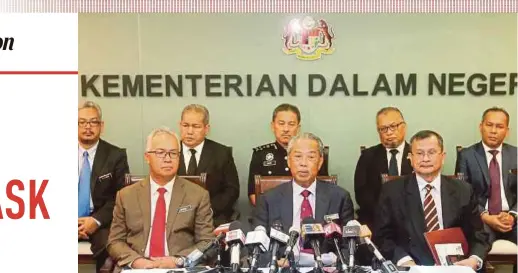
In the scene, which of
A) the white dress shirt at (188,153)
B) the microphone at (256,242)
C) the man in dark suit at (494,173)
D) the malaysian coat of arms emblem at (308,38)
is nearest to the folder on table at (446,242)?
the man in dark suit at (494,173)

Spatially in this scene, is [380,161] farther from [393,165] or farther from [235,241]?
[235,241]

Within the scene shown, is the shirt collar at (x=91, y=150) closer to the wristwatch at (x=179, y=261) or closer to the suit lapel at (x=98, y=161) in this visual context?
the suit lapel at (x=98, y=161)

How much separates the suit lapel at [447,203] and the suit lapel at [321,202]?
54 centimetres

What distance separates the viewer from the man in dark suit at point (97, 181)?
385 cm

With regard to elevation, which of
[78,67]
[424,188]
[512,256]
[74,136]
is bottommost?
[512,256]

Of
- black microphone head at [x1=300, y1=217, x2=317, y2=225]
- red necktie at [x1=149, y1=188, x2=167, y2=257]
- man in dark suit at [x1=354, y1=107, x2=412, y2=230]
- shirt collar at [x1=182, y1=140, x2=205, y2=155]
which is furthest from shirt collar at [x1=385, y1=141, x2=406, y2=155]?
red necktie at [x1=149, y1=188, x2=167, y2=257]

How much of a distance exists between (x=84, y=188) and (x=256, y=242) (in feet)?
2.74

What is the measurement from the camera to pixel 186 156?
388 cm

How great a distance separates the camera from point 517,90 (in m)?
3.79

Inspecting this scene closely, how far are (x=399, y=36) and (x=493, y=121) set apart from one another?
581 millimetres

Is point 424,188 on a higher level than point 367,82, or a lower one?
lower

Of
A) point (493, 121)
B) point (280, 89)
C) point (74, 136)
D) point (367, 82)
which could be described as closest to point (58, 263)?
point (74, 136)

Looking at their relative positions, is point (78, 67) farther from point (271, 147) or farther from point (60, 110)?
point (271, 147)

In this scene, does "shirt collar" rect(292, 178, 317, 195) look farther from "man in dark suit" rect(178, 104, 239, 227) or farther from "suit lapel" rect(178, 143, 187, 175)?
"suit lapel" rect(178, 143, 187, 175)
